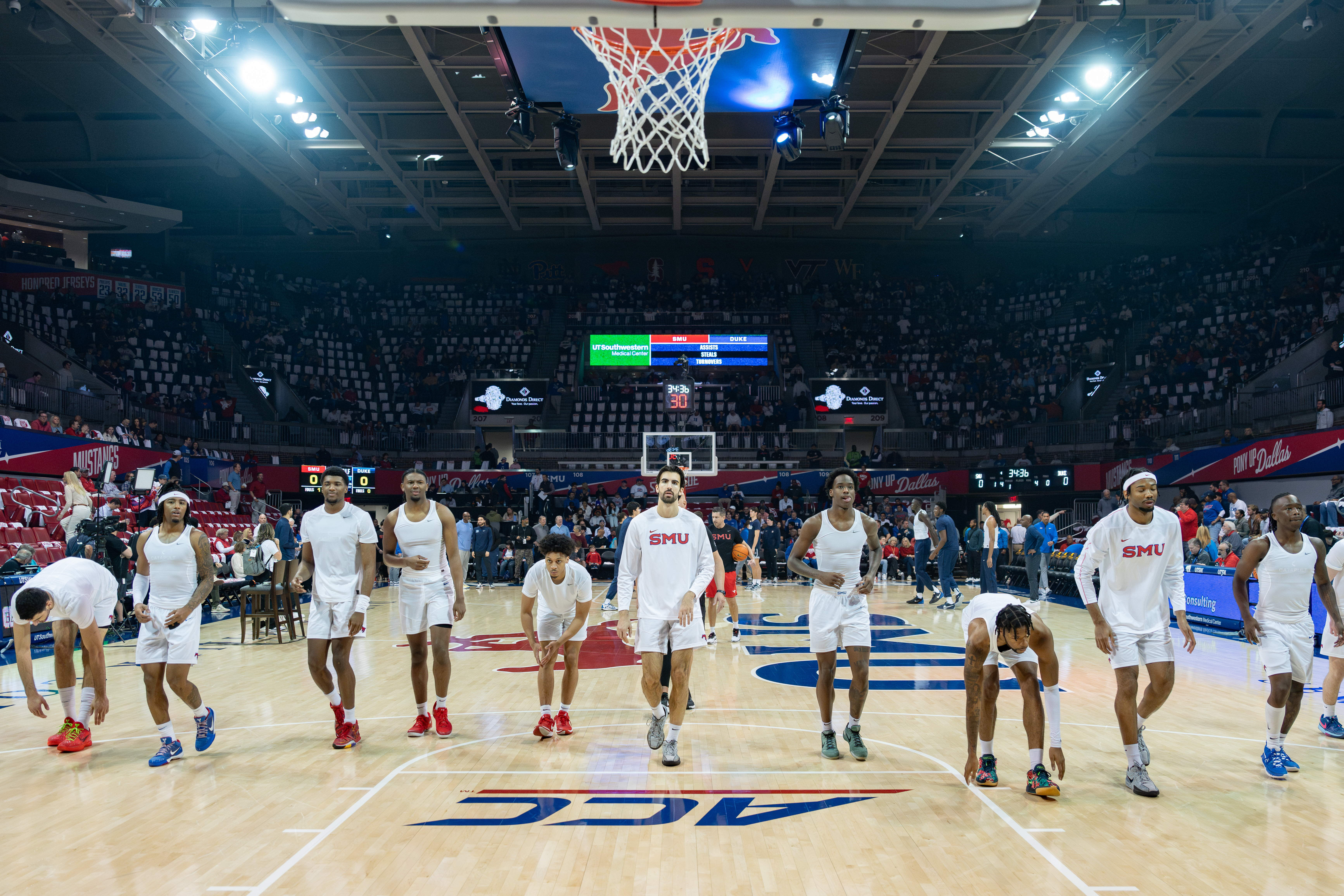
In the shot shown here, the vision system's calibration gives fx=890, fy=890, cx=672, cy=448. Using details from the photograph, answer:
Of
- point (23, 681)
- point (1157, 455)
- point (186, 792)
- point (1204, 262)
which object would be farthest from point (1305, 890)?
point (1204, 262)

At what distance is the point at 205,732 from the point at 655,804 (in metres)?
3.59

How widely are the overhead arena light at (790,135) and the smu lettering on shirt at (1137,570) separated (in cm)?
1355

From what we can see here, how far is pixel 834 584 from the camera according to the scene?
20.3 ft

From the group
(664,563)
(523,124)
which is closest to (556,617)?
(664,563)

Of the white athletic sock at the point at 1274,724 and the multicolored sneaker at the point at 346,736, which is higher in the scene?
the white athletic sock at the point at 1274,724

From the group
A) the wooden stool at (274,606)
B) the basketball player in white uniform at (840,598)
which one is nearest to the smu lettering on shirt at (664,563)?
the basketball player in white uniform at (840,598)

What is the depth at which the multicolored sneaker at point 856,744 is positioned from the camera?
622 centimetres

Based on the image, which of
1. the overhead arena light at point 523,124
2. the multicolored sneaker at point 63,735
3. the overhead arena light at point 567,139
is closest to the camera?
the multicolored sneaker at point 63,735

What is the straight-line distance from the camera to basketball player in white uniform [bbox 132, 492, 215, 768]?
631 centimetres

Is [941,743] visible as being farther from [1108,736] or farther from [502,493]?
[502,493]

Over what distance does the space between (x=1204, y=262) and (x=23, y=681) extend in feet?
112

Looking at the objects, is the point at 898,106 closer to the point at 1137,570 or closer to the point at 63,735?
the point at 1137,570

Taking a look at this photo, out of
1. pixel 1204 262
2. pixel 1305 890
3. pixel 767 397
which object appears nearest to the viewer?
pixel 1305 890

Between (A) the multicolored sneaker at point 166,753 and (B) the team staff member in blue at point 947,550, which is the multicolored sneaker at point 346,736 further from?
(B) the team staff member in blue at point 947,550
